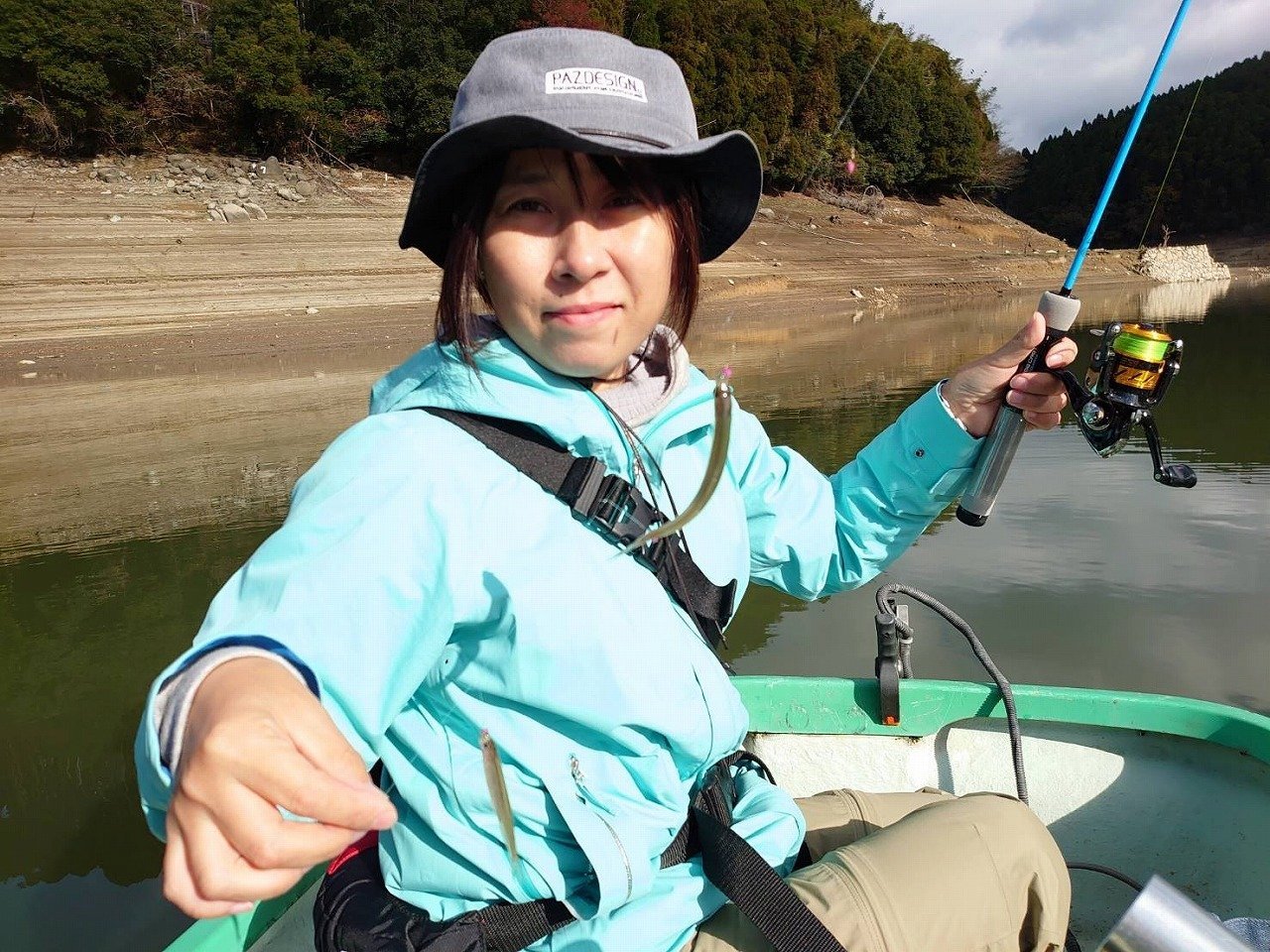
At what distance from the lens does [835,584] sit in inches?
83.3

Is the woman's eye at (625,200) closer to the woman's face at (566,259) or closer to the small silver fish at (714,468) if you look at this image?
the woman's face at (566,259)

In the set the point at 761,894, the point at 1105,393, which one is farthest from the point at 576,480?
the point at 1105,393

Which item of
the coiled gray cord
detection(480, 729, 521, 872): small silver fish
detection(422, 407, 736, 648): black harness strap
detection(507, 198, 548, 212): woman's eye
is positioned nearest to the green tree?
the coiled gray cord

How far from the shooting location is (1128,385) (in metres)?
2.01

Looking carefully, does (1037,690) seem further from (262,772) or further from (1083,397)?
(262,772)

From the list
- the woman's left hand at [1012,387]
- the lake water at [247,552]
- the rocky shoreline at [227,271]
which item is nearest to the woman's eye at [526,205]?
the woman's left hand at [1012,387]

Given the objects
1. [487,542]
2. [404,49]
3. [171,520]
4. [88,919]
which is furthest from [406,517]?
[404,49]

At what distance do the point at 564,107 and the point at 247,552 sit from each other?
5.07 m

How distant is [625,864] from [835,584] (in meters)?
0.98

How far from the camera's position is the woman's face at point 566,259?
1399 mm

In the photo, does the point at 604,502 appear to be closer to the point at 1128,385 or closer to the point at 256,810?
the point at 256,810

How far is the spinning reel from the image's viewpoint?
1.97 metres

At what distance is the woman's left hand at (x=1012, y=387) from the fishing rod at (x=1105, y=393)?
0.02 meters

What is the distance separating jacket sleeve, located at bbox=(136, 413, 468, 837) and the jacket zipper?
0.87 feet
